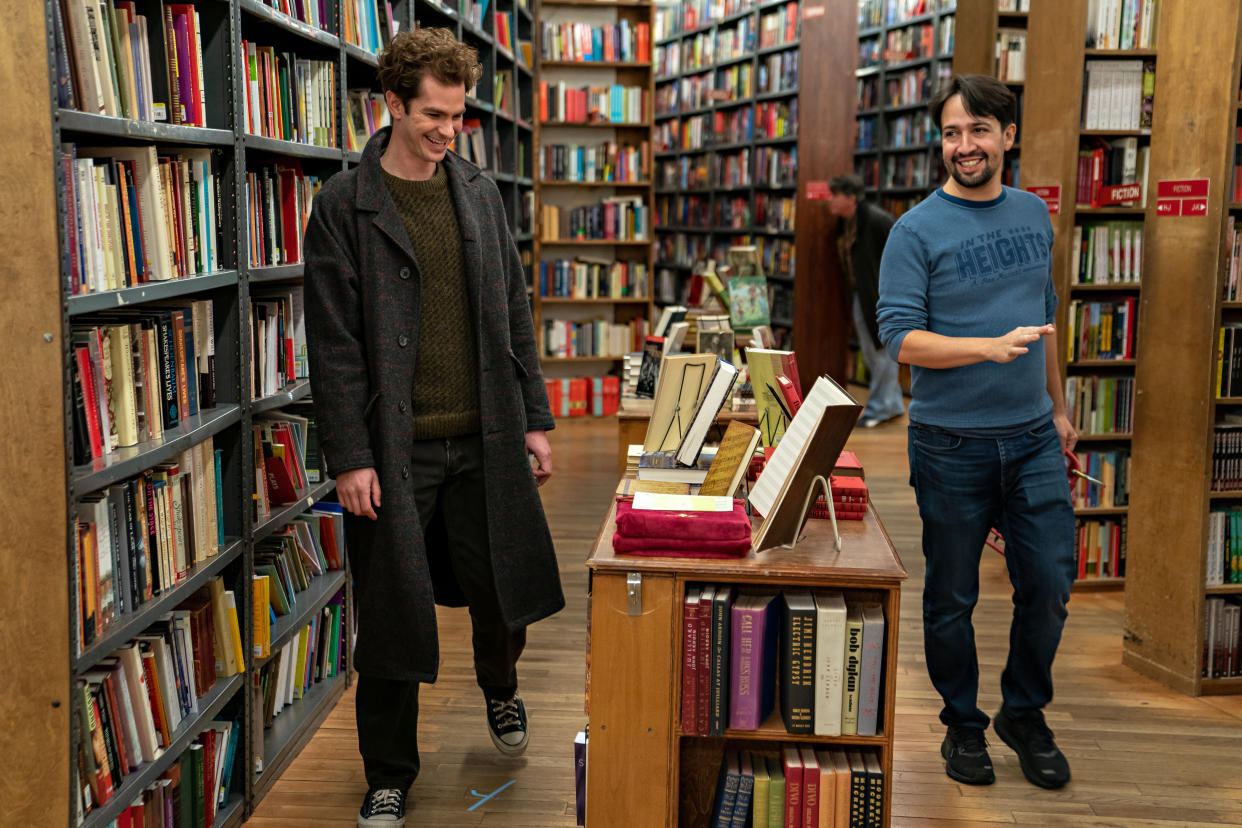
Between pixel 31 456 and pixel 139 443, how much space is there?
0.37m

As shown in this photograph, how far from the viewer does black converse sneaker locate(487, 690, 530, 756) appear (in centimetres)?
305

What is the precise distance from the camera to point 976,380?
8.83 feet

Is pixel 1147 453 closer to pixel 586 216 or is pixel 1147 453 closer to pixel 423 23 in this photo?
pixel 423 23

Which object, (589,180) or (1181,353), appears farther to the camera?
(589,180)

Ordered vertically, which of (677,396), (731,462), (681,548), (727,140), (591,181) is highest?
(727,140)

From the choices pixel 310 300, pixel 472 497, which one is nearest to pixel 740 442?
pixel 472 497

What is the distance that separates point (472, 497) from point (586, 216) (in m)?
6.04

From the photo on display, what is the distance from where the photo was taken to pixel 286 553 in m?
3.12

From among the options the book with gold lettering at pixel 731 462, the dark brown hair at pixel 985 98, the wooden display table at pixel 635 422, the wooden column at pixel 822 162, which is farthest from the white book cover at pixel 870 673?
the wooden column at pixel 822 162

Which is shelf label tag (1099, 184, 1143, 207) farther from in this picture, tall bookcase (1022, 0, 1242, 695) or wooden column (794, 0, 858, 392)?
wooden column (794, 0, 858, 392)

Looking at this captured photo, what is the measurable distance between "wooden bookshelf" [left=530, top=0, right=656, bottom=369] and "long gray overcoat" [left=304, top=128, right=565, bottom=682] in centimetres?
567

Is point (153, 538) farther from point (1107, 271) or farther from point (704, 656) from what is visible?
point (1107, 271)

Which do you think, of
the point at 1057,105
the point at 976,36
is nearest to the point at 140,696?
the point at 1057,105

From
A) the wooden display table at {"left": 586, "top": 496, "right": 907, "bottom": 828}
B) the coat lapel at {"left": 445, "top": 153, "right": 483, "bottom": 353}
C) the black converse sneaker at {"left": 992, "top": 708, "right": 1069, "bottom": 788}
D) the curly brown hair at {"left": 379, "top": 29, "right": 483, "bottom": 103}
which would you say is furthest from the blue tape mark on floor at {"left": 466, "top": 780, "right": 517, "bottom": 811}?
the curly brown hair at {"left": 379, "top": 29, "right": 483, "bottom": 103}
